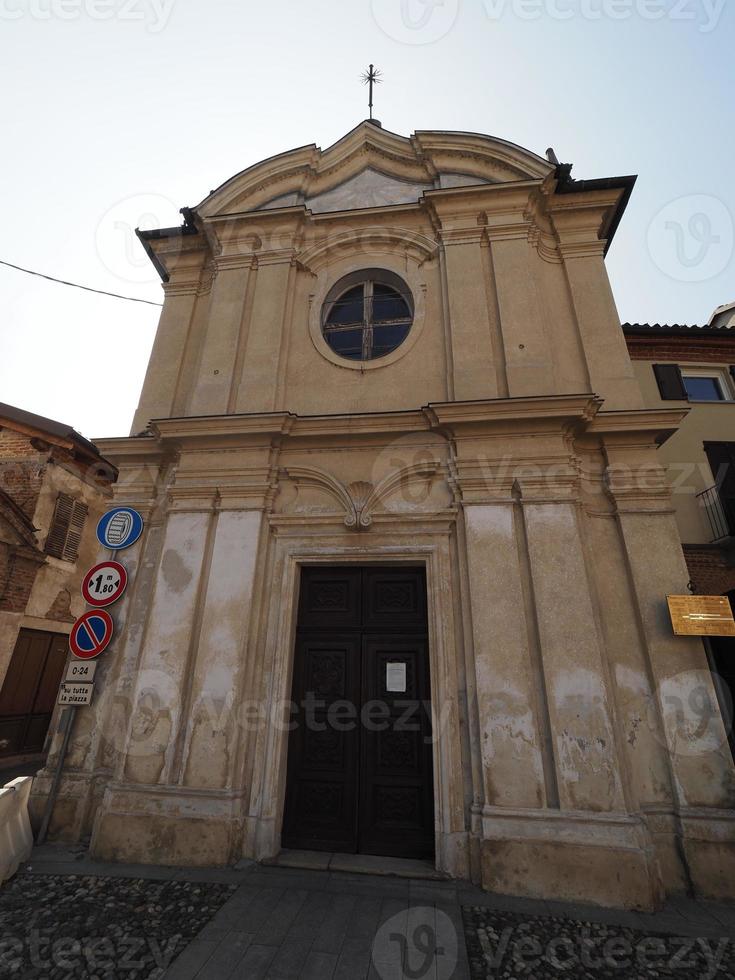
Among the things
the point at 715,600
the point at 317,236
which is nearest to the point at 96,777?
the point at 715,600

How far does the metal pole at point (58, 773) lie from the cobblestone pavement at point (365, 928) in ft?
2.15

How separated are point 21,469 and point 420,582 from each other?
9517 millimetres

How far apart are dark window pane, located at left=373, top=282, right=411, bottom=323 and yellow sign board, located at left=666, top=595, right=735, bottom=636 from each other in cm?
515

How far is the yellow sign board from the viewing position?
4.84m

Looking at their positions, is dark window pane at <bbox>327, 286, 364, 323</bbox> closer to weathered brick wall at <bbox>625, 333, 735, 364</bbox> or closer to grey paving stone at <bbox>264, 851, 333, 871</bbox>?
weathered brick wall at <bbox>625, 333, 735, 364</bbox>

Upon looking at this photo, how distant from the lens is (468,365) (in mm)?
6523

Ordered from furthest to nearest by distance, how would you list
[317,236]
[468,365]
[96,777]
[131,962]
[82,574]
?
[82,574] → [317,236] → [468,365] → [96,777] → [131,962]

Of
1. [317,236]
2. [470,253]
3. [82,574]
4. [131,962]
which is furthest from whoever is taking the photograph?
[82,574]

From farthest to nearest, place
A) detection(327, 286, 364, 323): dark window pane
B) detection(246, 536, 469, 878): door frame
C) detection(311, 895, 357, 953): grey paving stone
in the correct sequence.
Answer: detection(327, 286, 364, 323): dark window pane < detection(246, 536, 469, 878): door frame < detection(311, 895, 357, 953): grey paving stone

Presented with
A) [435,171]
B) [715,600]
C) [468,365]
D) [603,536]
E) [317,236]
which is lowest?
[715,600]

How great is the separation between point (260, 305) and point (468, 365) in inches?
132

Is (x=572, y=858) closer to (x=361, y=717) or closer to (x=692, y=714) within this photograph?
(x=692, y=714)

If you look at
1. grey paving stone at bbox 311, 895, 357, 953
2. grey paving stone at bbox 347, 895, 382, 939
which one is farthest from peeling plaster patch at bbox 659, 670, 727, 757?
grey paving stone at bbox 311, 895, 357, 953

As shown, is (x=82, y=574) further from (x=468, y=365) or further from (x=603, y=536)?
(x=603, y=536)
